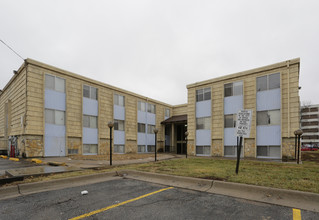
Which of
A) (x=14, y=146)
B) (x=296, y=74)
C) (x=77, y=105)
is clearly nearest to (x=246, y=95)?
(x=296, y=74)

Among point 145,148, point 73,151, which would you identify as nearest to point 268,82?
point 145,148

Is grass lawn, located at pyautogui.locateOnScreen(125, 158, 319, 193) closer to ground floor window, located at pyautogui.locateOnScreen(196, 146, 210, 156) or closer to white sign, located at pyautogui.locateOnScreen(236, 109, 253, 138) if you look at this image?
white sign, located at pyautogui.locateOnScreen(236, 109, 253, 138)

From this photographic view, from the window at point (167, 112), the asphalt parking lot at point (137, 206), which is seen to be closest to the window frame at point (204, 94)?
the window at point (167, 112)

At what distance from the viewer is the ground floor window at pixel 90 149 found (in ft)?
76.9

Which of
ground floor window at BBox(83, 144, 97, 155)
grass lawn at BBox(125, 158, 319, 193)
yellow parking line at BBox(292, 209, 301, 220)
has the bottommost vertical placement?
ground floor window at BBox(83, 144, 97, 155)

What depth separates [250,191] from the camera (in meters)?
5.70

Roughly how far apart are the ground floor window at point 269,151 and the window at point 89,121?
20.0 metres

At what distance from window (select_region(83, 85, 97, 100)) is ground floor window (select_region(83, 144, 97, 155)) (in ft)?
20.4

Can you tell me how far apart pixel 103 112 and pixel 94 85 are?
12.7 ft

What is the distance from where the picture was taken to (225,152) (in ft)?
74.5

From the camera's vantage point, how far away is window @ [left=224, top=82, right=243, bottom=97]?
2188 cm

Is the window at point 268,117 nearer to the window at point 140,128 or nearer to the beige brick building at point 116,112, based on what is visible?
the beige brick building at point 116,112

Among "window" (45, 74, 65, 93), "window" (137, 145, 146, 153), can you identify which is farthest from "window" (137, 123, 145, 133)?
"window" (45, 74, 65, 93)

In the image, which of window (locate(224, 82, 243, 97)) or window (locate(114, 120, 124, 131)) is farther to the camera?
window (locate(114, 120, 124, 131))
